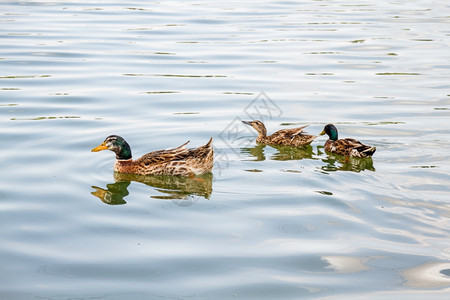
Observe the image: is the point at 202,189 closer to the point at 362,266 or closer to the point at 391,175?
the point at 391,175

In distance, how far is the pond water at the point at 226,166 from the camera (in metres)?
7.84

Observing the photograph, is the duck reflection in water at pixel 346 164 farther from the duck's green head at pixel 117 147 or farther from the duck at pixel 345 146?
the duck's green head at pixel 117 147

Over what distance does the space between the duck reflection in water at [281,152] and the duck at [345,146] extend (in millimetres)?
373

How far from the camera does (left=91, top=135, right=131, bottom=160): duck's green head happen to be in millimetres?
11641

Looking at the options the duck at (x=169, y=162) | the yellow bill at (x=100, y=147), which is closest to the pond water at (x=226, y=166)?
the duck at (x=169, y=162)

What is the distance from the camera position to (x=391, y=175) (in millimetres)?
11055

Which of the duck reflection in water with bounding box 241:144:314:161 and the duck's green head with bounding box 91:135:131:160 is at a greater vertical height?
the duck's green head with bounding box 91:135:131:160

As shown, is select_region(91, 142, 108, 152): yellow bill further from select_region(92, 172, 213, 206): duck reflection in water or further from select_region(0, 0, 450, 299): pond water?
select_region(92, 172, 213, 206): duck reflection in water

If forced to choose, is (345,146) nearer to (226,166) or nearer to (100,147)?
(226,166)

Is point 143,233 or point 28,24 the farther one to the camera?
point 28,24

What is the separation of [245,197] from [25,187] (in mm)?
2988

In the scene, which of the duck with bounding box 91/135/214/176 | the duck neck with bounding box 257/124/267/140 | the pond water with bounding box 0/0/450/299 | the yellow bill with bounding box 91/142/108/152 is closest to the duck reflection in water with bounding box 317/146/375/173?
the pond water with bounding box 0/0/450/299

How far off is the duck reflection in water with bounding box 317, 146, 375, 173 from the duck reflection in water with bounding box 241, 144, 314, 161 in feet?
1.45

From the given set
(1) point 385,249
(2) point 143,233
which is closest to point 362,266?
(1) point 385,249
